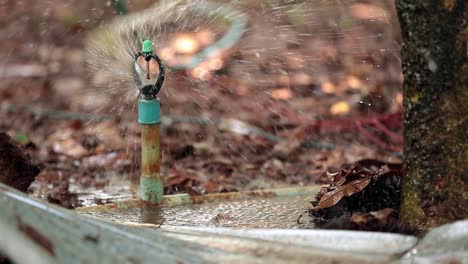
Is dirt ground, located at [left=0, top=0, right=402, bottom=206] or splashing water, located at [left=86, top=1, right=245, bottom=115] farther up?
splashing water, located at [left=86, top=1, right=245, bottom=115]

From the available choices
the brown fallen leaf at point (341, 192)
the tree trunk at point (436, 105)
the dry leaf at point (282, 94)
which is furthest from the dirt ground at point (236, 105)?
the tree trunk at point (436, 105)

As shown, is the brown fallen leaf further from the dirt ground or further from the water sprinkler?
the dirt ground

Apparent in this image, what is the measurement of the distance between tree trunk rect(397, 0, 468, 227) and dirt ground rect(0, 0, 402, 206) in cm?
130

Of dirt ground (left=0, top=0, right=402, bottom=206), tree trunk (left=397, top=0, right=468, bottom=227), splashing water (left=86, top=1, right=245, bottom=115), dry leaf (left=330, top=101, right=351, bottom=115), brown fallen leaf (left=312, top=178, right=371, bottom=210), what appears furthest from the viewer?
dry leaf (left=330, top=101, right=351, bottom=115)

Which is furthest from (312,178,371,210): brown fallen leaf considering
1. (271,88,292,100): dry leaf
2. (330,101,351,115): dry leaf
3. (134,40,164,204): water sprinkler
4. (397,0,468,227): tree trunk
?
(271,88,292,100): dry leaf

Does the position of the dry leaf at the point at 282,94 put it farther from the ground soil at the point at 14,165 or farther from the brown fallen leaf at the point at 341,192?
the ground soil at the point at 14,165

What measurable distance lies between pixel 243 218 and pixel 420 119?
599 millimetres

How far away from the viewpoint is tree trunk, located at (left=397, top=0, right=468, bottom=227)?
5.26 feet

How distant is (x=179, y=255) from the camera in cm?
130

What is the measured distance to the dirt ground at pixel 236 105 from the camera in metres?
3.68

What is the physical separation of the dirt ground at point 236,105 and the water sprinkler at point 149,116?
647 millimetres

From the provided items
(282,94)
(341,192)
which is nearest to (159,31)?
(341,192)

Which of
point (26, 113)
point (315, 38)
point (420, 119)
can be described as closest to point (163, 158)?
point (26, 113)

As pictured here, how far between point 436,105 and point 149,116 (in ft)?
2.51
